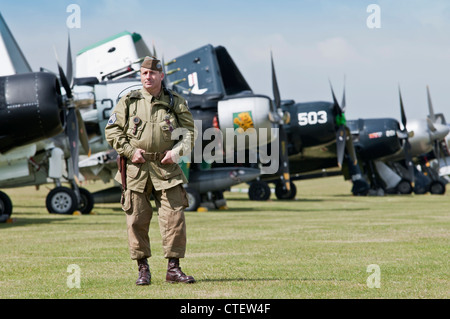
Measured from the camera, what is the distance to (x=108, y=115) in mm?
21078

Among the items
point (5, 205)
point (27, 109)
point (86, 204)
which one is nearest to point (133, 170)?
point (27, 109)

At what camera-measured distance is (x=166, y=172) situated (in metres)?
6.59

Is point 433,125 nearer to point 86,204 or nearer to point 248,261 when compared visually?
point 86,204

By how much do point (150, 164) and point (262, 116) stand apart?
50.4 feet

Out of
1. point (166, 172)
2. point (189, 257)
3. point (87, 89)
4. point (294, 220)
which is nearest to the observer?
point (166, 172)

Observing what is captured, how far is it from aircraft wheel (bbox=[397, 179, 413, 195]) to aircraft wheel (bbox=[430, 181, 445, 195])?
1.64 meters

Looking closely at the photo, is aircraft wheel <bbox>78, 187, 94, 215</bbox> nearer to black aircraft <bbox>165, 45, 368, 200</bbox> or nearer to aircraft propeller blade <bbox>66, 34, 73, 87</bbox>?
black aircraft <bbox>165, 45, 368, 200</bbox>

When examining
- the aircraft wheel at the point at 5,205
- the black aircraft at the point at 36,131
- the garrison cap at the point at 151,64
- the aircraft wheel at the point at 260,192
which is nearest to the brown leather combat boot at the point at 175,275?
the garrison cap at the point at 151,64

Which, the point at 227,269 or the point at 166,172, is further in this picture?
the point at 227,269

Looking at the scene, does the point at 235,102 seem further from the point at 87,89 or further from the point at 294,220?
the point at 294,220

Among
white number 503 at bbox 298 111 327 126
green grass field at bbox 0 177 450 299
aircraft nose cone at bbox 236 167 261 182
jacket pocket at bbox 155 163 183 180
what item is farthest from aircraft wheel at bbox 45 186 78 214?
white number 503 at bbox 298 111 327 126
